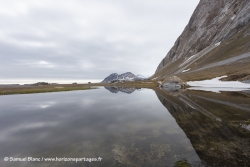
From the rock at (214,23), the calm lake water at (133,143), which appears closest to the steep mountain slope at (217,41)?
the rock at (214,23)

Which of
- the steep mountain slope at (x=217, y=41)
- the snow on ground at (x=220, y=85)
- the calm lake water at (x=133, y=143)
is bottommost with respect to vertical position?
the calm lake water at (x=133, y=143)

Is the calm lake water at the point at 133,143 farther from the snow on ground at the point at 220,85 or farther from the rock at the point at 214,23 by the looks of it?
the rock at the point at 214,23

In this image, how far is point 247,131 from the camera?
11750mm

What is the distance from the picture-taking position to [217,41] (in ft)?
429

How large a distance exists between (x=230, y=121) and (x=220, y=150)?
23.4 ft

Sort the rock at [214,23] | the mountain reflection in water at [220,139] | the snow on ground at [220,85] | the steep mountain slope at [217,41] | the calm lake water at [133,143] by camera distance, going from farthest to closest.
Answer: the rock at [214,23] < the steep mountain slope at [217,41] < the snow on ground at [220,85] < the calm lake water at [133,143] < the mountain reflection in water at [220,139]

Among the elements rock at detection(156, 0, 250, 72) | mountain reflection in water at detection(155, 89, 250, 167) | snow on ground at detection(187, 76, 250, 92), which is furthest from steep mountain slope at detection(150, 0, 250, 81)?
mountain reflection in water at detection(155, 89, 250, 167)

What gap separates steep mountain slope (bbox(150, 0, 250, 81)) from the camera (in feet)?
281

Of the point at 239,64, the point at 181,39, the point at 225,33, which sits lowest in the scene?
the point at 239,64

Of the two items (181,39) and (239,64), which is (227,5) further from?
(239,64)

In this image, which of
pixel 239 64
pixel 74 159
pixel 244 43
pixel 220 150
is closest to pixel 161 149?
pixel 220 150

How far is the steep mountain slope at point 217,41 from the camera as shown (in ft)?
281

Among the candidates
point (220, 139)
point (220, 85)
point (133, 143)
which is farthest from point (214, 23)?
point (133, 143)

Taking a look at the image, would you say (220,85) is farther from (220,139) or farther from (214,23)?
(214,23)
